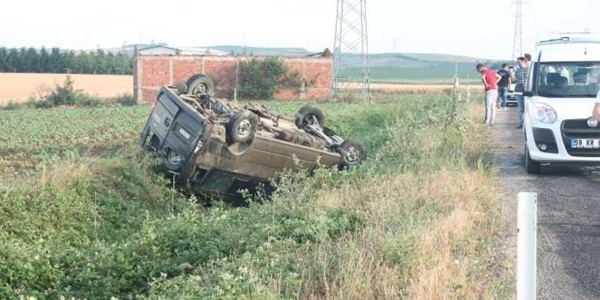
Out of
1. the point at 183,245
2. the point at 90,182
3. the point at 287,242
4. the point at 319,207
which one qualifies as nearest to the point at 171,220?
the point at 183,245

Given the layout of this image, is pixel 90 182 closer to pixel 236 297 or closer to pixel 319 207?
pixel 319 207

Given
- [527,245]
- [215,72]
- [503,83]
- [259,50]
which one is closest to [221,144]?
[527,245]

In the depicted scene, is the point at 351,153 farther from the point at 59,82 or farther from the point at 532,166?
the point at 59,82

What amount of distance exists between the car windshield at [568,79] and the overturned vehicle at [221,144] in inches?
144

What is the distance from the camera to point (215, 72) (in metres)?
59.2

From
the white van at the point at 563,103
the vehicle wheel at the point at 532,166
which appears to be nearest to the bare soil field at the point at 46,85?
the white van at the point at 563,103

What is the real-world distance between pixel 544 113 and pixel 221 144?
5.41 meters

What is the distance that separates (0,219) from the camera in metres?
12.0

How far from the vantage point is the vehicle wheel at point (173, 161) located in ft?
46.6

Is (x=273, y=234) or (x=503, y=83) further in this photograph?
(x=503, y=83)

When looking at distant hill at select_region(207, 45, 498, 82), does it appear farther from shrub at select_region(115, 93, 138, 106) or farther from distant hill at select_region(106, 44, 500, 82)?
shrub at select_region(115, 93, 138, 106)

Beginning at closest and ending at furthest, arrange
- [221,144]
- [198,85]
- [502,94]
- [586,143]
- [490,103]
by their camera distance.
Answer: [221,144], [586,143], [198,85], [490,103], [502,94]

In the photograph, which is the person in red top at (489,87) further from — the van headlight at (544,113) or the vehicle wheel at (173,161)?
the vehicle wheel at (173,161)

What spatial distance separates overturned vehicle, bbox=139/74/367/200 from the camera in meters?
13.8
